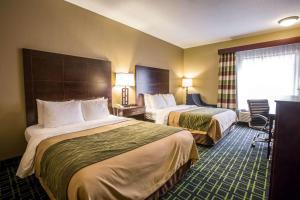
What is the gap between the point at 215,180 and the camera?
1.98m

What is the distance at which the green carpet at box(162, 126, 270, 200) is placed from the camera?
1.73 meters

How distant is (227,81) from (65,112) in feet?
14.4

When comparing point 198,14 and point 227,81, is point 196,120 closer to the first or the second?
point 198,14

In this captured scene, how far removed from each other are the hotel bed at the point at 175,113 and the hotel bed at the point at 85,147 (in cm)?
108

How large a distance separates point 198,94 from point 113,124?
374 centimetres

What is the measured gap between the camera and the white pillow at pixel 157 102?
4.00 meters

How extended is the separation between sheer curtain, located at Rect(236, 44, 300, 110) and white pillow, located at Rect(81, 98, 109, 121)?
396 centimetres

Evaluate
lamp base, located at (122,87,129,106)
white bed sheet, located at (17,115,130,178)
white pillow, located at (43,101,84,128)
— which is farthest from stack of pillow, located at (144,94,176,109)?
white bed sheet, located at (17,115,130,178)

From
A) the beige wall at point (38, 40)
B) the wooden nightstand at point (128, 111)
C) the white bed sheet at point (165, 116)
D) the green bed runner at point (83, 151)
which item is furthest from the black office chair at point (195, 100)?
the green bed runner at point (83, 151)

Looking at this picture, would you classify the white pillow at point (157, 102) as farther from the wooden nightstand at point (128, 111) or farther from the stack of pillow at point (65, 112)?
the stack of pillow at point (65, 112)

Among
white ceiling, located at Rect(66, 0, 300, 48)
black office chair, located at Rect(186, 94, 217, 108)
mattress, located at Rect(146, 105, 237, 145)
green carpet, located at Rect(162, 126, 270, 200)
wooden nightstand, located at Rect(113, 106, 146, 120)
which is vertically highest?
white ceiling, located at Rect(66, 0, 300, 48)

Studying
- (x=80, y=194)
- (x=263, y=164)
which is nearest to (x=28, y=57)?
(x=80, y=194)

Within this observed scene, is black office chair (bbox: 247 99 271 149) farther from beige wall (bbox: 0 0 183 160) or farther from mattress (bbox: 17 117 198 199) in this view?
beige wall (bbox: 0 0 183 160)

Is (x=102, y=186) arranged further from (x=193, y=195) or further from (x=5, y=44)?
(x=5, y=44)
